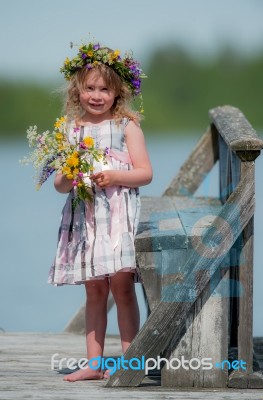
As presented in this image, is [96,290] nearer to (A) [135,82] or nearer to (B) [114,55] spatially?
(A) [135,82]

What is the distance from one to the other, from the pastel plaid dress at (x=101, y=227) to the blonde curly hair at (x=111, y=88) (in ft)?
0.21

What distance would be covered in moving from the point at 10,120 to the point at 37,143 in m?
37.9

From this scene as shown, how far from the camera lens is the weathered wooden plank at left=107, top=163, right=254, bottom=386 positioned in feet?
17.4

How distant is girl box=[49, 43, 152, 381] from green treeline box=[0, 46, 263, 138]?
107 feet

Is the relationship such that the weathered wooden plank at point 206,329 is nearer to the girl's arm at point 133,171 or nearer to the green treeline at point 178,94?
the girl's arm at point 133,171

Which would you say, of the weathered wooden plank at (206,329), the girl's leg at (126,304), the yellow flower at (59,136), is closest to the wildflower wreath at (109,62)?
the yellow flower at (59,136)

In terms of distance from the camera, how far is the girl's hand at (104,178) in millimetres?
5418

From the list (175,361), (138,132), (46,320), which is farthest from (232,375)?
(46,320)

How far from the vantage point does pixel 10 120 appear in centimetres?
4312

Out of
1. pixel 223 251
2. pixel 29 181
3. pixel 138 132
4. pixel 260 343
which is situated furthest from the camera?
pixel 29 181

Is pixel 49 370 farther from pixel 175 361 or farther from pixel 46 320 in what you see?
pixel 46 320

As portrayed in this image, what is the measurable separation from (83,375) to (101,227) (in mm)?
700

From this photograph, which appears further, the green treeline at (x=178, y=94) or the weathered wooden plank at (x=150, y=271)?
the green treeline at (x=178, y=94)

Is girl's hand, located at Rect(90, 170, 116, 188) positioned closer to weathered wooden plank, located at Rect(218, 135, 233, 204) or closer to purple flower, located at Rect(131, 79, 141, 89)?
purple flower, located at Rect(131, 79, 141, 89)
